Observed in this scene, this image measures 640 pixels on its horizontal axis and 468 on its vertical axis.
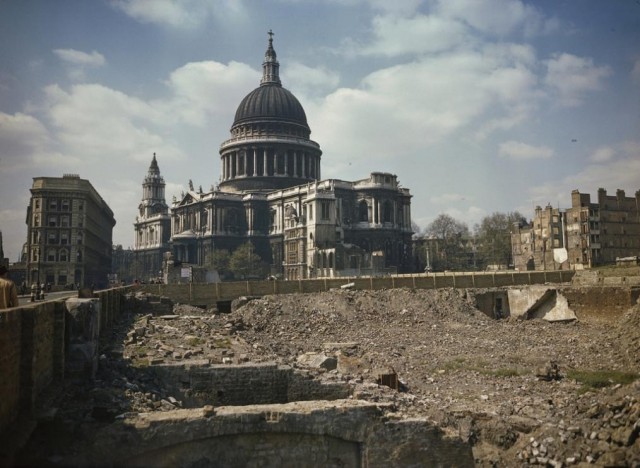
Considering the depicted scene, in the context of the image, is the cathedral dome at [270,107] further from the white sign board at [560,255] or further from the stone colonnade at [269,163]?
the white sign board at [560,255]

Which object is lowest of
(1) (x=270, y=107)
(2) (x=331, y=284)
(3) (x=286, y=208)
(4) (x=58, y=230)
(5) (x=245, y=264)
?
(2) (x=331, y=284)

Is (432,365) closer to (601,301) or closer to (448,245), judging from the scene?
(601,301)

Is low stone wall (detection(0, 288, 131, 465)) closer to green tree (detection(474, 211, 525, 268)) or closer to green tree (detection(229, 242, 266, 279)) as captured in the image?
green tree (detection(229, 242, 266, 279))

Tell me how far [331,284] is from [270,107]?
59.4 meters

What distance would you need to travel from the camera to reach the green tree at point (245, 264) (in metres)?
75.6

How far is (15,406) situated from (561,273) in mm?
44468

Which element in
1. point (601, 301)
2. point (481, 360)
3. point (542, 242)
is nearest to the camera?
point (481, 360)

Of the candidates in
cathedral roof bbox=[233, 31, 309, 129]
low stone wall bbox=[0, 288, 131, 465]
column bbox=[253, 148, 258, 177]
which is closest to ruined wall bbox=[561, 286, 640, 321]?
low stone wall bbox=[0, 288, 131, 465]

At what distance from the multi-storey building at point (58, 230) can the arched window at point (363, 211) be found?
117 ft

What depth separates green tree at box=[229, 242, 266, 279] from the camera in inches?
2977

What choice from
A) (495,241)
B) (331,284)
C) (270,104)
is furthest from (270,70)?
(331,284)

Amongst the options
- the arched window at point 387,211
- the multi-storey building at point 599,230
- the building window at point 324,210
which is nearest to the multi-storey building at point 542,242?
the multi-storey building at point 599,230

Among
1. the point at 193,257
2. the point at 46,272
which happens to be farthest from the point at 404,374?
the point at 193,257

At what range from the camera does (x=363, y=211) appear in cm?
8006
